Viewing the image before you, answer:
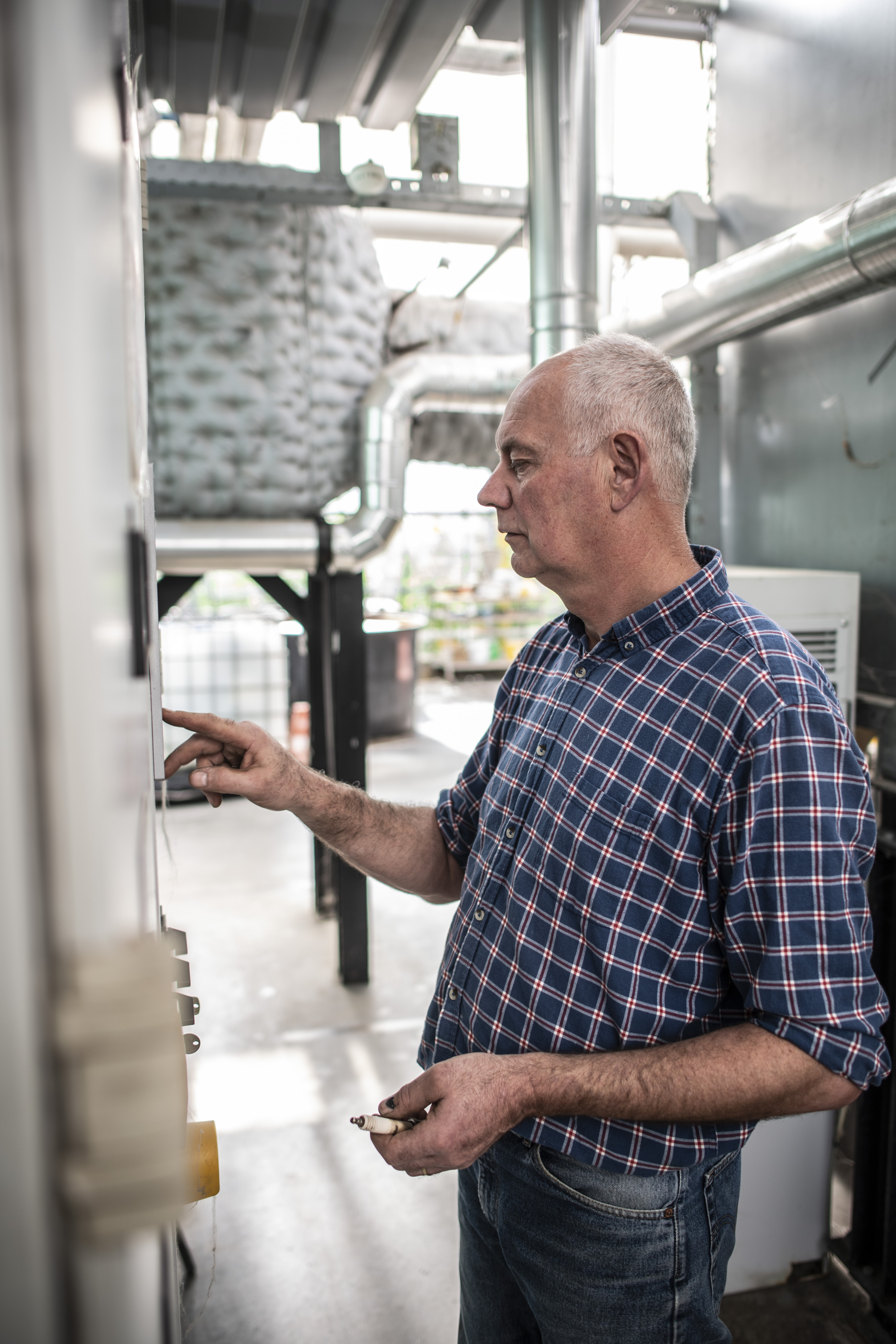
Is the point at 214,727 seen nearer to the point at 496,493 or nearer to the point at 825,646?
the point at 496,493

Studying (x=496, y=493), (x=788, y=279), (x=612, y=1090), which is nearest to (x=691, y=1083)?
(x=612, y=1090)

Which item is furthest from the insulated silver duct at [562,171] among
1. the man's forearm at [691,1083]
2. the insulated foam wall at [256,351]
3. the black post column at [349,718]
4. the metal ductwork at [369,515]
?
the man's forearm at [691,1083]

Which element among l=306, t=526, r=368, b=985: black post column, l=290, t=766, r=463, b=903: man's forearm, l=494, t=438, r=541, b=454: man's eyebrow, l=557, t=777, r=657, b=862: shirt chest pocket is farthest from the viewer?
l=306, t=526, r=368, b=985: black post column

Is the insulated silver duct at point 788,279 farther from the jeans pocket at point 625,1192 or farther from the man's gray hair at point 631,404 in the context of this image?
the jeans pocket at point 625,1192

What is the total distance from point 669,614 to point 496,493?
0.92ft

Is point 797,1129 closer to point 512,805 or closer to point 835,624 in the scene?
point 835,624

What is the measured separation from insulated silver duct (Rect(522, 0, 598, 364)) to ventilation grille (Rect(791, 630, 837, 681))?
38.9 inches

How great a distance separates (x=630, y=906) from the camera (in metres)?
1.02

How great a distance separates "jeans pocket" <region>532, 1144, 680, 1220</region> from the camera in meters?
1.03

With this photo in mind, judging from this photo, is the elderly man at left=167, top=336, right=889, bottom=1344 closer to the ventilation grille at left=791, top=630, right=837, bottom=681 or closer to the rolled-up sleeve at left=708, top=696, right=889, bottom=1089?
the rolled-up sleeve at left=708, top=696, right=889, bottom=1089

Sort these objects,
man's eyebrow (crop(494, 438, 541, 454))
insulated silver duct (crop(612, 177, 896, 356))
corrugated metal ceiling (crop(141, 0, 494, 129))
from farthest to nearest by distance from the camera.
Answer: corrugated metal ceiling (crop(141, 0, 494, 129)) → insulated silver duct (crop(612, 177, 896, 356)) → man's eyebrow (crop(494, 438, 541, 454))

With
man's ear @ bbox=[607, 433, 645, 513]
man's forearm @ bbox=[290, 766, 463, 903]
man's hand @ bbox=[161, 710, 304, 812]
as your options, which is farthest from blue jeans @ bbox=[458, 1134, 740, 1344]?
man's ear @ bbox=[607, 433, 645, 513]

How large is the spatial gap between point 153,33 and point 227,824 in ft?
13.4

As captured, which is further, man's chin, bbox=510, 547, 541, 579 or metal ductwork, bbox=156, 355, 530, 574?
metal ductwork, bbox=156, 355, 530, 574
